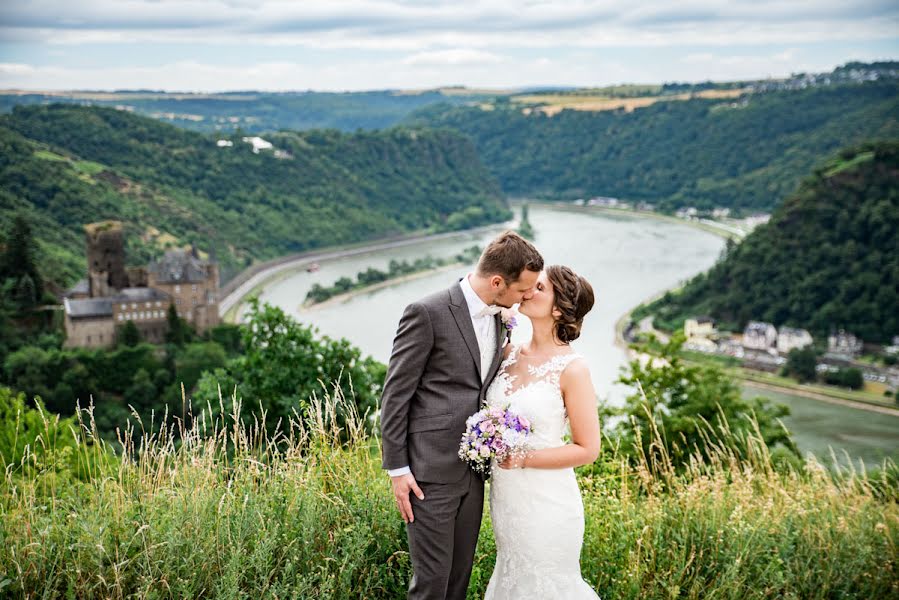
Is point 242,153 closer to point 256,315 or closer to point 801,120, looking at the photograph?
point 801,120

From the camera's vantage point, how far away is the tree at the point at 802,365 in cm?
3359

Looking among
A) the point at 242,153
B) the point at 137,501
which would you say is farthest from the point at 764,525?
the point at 242,153

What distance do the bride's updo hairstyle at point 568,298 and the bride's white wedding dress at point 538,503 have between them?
0.26ft

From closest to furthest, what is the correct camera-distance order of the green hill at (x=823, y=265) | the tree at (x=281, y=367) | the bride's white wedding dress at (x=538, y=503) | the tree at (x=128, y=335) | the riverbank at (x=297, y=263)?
the bride's white wedding dress at (x=538, y=503), the tree at (x=281, y=367), the tree at (x=128, y=335), the riverbank at (x=297, y=263), the green hill at (x=823, y=265)

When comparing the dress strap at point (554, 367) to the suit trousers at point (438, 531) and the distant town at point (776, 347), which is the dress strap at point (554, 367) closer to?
the suit trousers at point (438, 531)

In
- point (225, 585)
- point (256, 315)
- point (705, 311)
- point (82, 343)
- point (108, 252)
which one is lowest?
point (705, 311)

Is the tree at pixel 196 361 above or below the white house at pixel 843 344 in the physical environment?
above

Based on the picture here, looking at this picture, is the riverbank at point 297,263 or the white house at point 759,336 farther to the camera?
the riverbank at point 297,263

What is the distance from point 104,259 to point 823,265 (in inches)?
1436

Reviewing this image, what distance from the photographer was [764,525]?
10.1 feet

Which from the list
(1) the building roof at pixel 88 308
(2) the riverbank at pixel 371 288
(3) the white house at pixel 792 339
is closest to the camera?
(1) the building roof at pixel 88 308

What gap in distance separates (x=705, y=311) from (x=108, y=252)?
2754cm

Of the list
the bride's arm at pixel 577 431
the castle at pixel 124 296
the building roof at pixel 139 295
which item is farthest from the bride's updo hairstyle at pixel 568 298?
the building roof at pixel 139 295

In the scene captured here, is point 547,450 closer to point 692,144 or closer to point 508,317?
point 508,317
